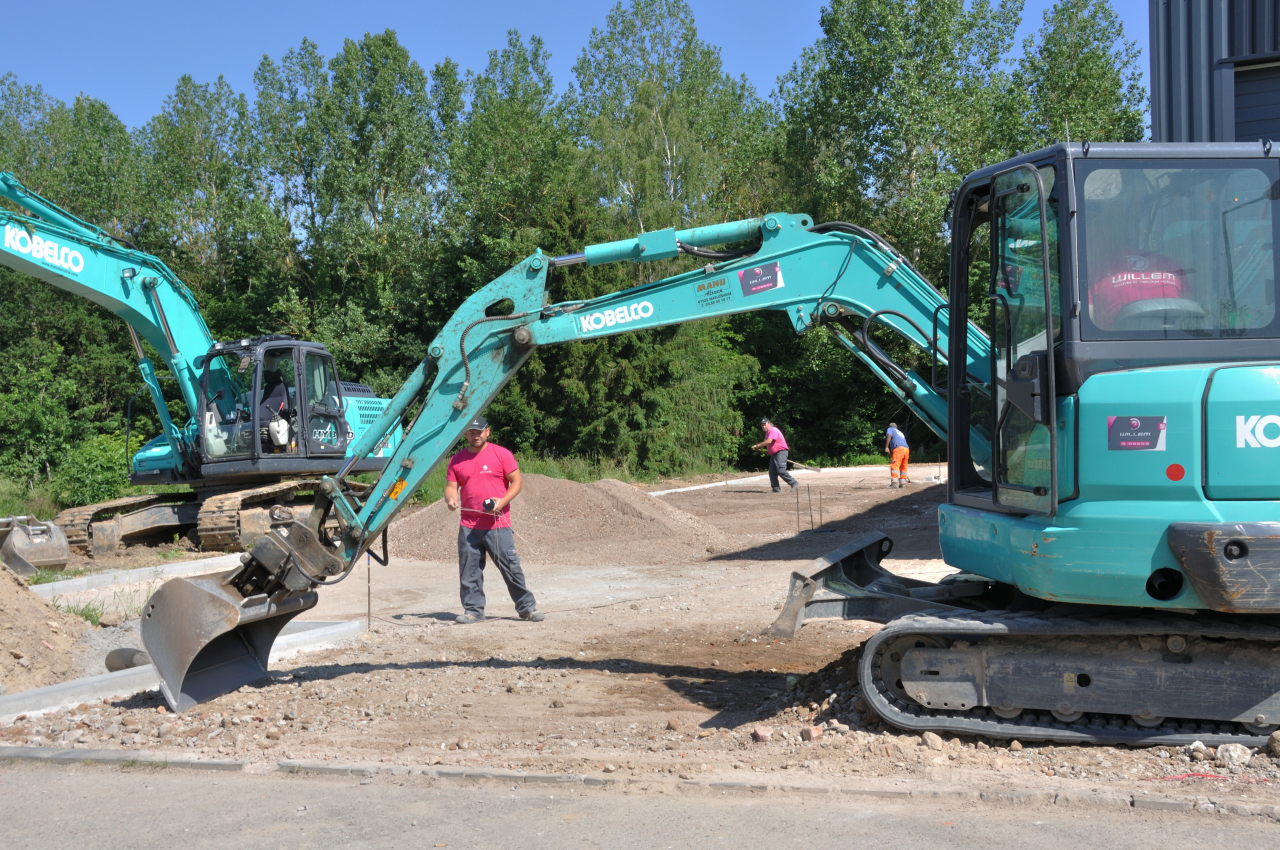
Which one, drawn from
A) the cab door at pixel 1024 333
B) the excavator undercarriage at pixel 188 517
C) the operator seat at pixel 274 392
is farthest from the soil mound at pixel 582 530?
the cab door at pixel 1024 333

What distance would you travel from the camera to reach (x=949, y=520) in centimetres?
566

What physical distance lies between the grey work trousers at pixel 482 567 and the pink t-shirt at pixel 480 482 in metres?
0.10

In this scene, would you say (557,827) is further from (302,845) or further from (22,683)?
(22,683)

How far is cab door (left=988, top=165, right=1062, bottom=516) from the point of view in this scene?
4.75 metres

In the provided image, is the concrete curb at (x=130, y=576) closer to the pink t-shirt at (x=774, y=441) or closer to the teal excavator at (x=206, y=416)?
the teal excavator at (x=206, y=416)

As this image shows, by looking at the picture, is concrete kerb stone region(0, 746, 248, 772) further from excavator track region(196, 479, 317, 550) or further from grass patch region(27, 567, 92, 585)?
excavator track region(196, 479, 317, 550)

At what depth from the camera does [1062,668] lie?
4.89 metres

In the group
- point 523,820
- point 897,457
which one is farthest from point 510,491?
point 897,457

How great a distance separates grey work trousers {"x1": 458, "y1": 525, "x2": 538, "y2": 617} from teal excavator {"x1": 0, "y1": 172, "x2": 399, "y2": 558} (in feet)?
15.5

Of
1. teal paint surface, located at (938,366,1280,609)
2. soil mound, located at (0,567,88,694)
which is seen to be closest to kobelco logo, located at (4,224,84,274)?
soil mound, located at (0,567,88,694)

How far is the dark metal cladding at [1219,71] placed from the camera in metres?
9.73

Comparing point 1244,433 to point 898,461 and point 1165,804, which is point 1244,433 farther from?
point 898,461

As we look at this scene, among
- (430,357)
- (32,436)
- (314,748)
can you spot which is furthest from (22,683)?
(32,436)

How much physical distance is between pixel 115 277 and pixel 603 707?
11111 mm
